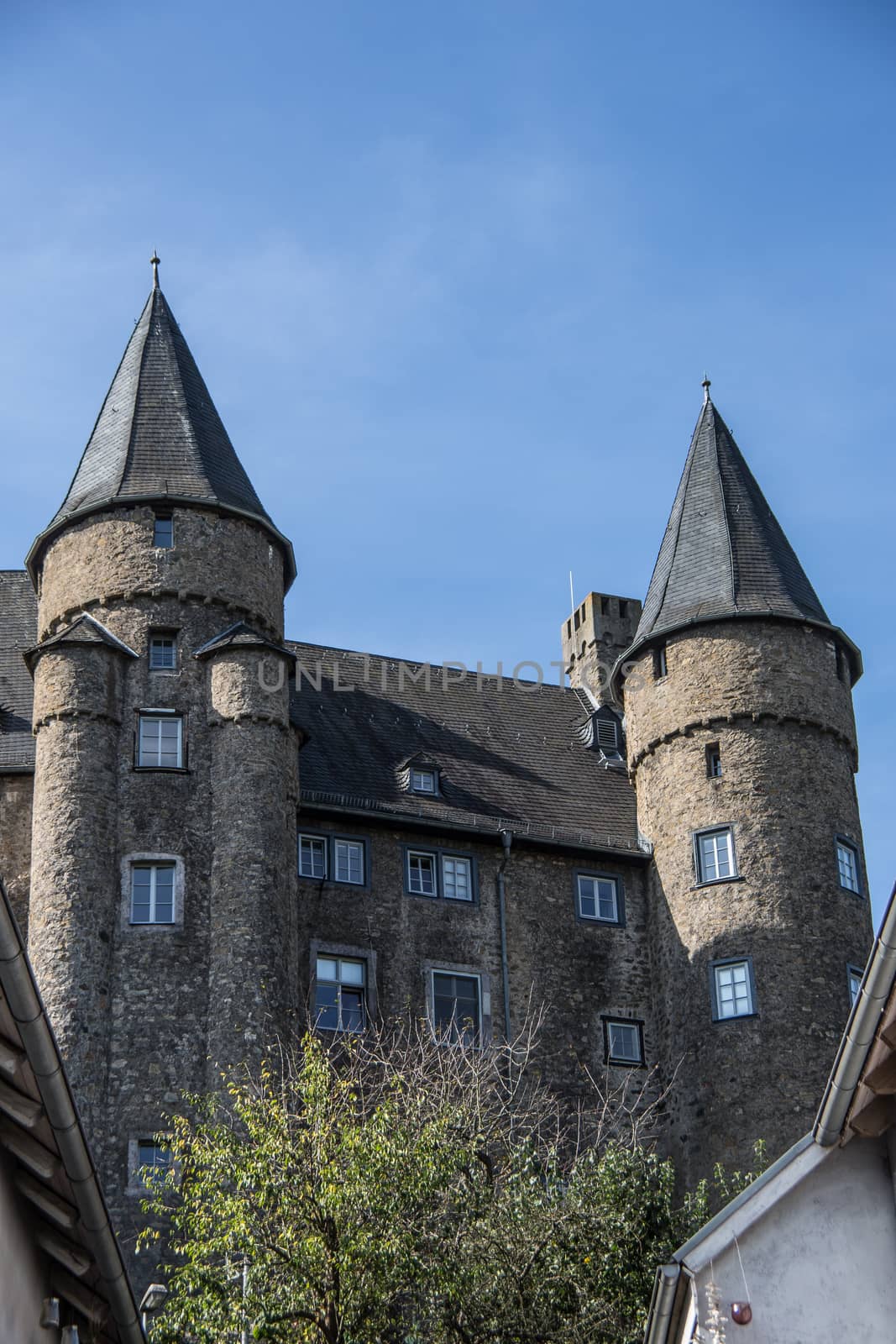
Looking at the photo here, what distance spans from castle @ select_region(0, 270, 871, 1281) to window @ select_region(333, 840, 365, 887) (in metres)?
0.05

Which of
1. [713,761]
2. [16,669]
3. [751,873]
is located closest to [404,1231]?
[751,873]

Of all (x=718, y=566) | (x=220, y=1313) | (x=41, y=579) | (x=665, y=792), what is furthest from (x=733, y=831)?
(x=220, y=1313)

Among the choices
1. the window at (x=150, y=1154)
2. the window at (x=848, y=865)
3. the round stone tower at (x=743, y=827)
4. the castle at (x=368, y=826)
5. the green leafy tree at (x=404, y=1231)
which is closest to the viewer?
the green leafy tree at (x=404, y=1231)

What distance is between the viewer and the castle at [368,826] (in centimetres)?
3138

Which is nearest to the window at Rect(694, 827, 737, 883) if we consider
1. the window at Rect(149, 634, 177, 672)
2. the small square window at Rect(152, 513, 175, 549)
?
the window at Rect(149, 634, 177, 672)

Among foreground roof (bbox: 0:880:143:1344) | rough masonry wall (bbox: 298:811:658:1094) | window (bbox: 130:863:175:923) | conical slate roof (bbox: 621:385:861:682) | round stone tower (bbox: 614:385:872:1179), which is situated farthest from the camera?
conical slate roof (bbox: 621:385:861:682)

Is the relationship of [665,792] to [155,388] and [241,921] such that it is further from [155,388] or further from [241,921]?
[155,388]

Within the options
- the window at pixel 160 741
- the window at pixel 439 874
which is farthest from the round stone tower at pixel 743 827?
the window at pixel 160 741

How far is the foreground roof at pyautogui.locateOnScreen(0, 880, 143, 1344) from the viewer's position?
11.2 meters

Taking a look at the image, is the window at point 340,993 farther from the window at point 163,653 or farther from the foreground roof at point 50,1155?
the foreground roof at point 50,1155

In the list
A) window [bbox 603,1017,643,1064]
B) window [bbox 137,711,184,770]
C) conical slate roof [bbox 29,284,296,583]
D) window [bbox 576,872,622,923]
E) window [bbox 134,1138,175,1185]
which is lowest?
window [bbox 134,1138,175,1185]

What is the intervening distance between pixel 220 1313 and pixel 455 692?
21.7 metres

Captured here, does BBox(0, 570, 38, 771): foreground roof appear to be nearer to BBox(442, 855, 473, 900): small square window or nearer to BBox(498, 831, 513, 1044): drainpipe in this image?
BBox(442, 855, 473, 900): small square window

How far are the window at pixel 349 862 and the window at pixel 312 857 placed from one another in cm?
21
